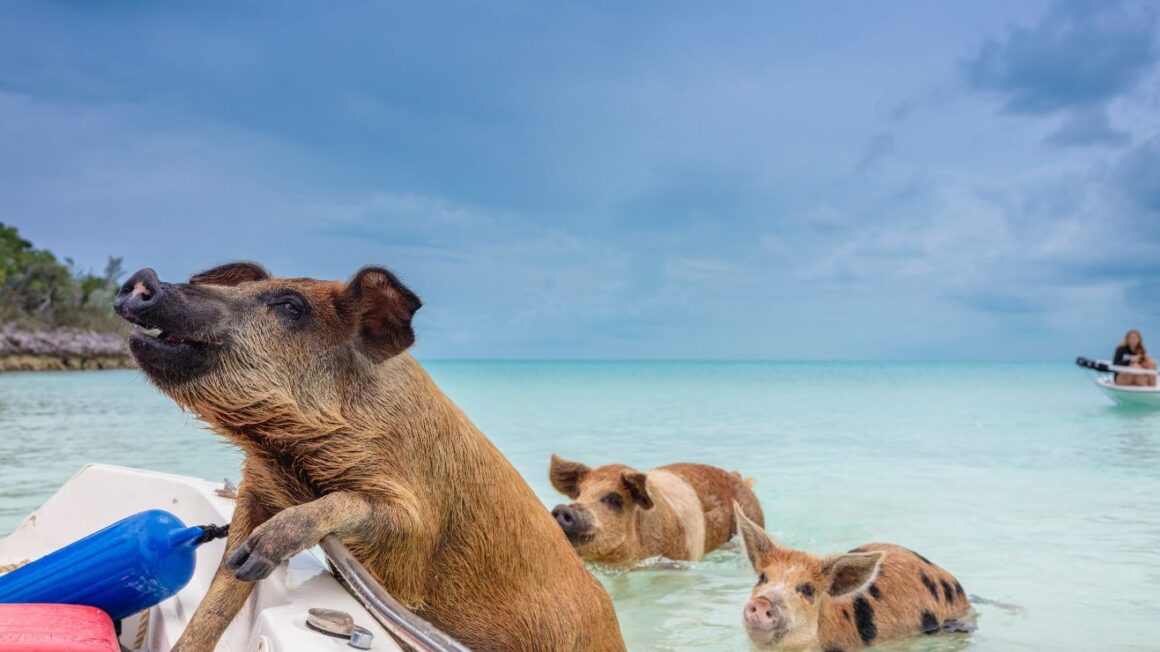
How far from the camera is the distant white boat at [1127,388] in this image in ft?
64.0

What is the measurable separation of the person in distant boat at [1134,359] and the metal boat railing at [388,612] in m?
21.5

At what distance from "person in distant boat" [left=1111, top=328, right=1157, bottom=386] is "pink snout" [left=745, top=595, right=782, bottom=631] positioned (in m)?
19.5

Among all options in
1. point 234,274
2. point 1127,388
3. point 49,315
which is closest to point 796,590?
point 234,274

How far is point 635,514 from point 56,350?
148ft

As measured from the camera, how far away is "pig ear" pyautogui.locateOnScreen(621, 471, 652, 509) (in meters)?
5.68

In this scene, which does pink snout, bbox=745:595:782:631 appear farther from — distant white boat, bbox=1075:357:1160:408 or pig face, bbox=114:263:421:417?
distant white boat, bbox=1075:357:1160:408

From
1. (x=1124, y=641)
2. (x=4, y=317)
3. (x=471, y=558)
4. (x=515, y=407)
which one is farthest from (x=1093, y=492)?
(x=4, y=317)

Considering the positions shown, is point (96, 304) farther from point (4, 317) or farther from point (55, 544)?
point (55, 544)

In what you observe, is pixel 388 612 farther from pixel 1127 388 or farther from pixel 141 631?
pixel 1127 388

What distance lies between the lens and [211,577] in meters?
3.73

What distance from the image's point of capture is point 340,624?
231 cm

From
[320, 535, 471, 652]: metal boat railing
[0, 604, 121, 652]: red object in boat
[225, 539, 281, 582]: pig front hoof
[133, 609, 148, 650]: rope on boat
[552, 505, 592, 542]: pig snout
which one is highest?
[225, 539, 281, 582]: pig front hoof

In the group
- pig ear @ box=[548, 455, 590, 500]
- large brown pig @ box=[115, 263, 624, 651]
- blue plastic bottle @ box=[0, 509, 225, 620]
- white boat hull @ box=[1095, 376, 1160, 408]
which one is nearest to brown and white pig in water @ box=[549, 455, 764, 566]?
pig ear @ box=[548, 455, 590, 500]

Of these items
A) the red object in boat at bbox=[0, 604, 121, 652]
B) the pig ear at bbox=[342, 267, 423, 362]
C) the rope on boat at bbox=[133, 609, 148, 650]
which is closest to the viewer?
the red object in boat at bbox=[0, 604, 121, 652]
